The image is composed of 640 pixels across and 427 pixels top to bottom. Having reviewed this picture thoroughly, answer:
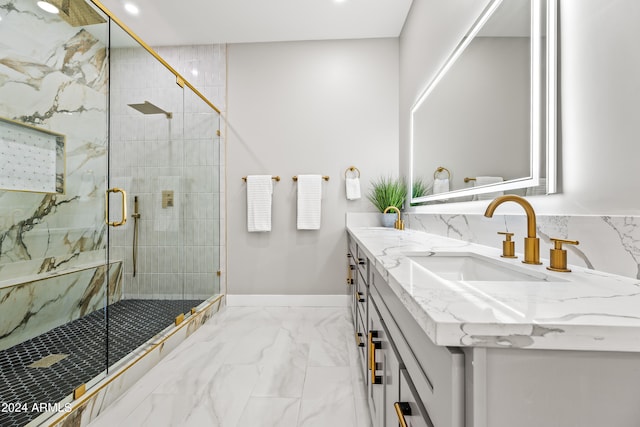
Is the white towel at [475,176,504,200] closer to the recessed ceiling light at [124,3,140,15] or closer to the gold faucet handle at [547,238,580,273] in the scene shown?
the gold faucet handle at [547,238,580,273]

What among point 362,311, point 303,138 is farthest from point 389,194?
point 362,311

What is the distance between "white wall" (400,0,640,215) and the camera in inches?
26.7

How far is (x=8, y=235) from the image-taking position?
123cm

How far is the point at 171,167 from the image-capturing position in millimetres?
2188

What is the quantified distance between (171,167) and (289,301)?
5.18ft

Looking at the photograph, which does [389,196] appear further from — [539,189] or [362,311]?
[539,189]

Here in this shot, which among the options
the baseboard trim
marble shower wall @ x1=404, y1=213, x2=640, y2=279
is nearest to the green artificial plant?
the baseboard trim

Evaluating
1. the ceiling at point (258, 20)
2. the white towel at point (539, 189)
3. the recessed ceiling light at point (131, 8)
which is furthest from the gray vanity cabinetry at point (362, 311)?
the recessed ceiling light at point (131, 8)

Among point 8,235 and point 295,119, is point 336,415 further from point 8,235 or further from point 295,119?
point 295,119

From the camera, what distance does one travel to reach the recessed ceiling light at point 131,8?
2.35 meters

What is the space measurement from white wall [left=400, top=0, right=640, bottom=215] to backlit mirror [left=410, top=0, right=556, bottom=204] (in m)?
0.04

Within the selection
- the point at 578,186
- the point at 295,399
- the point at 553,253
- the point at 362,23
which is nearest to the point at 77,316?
the point at 295,399

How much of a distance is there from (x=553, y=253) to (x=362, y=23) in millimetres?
2547

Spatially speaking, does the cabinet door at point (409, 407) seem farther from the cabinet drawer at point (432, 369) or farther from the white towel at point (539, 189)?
the white towel at point (539, 189)
